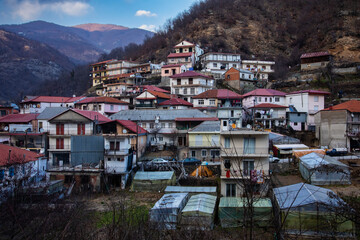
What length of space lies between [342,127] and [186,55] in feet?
118

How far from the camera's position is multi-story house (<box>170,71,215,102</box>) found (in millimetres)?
43594

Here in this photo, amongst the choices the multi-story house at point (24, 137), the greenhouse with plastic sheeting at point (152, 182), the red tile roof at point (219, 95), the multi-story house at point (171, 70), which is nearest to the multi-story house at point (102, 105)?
the multi-story house at point (24, 137)

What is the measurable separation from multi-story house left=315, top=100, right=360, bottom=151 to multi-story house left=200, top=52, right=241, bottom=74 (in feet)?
91.0

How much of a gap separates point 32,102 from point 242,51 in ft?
150

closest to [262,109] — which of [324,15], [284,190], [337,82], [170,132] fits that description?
[170,132]

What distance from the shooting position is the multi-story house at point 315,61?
163 feet

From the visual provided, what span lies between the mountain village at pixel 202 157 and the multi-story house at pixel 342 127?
3.7 inches

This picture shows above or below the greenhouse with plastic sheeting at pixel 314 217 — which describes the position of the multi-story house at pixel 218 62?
above

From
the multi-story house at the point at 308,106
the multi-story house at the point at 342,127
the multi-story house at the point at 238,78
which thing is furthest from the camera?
the multi-story house at the point at 238,78

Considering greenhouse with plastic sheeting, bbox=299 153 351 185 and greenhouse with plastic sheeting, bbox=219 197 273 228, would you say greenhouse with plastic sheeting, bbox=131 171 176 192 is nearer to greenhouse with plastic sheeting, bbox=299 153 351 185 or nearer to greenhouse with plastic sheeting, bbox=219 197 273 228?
greenhouse with plastic sheeting, bbox=219 197 273 228

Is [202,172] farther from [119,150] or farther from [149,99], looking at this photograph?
[149,99]

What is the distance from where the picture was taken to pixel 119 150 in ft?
77.7

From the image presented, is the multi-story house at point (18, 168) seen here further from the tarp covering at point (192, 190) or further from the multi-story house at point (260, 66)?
the multi-story house at point (260, 66)

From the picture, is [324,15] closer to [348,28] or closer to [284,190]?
[348,28]
